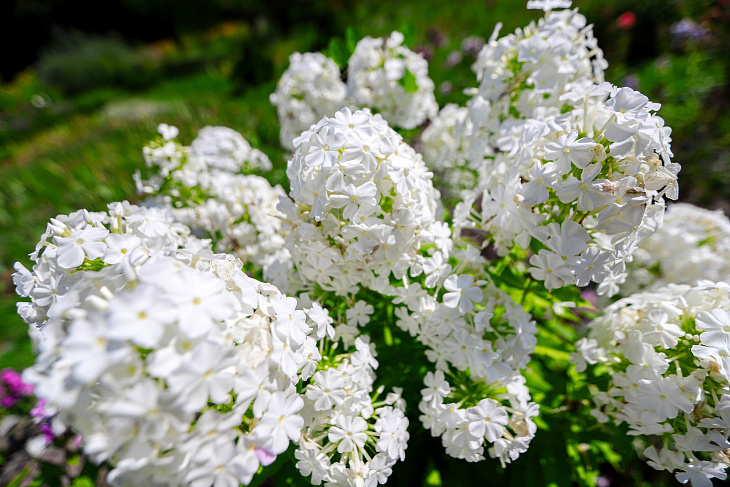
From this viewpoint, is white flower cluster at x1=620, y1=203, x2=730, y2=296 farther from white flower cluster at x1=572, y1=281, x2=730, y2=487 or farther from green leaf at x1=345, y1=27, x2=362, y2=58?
green leaf at x1=345, y1=27, x2=362, y2=58

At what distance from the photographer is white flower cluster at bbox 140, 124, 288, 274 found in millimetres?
2447

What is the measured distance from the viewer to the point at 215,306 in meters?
1.04

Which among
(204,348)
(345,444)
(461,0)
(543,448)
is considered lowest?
(543,448)

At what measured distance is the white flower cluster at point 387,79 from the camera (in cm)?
297

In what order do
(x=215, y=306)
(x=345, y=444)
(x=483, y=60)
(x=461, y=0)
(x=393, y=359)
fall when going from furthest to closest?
(x=461, y=0)
(x=483, y=60)
(x=393, y=359)
(x=345, y=444)
(x=215, y=306)

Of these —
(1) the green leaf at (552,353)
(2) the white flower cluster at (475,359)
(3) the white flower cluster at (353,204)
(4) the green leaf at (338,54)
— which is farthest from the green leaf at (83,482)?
(4) the green leaf at (338,54)

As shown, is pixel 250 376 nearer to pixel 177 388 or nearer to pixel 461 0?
pixel 177 388

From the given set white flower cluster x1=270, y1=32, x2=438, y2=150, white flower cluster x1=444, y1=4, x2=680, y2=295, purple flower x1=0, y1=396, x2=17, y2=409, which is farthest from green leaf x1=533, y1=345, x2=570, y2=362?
purple flower x1=0, y1=396, x2=17, y2=409

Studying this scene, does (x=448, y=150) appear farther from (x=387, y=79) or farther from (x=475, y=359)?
(x=475, y=359)

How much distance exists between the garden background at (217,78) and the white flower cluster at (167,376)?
1.81 metres

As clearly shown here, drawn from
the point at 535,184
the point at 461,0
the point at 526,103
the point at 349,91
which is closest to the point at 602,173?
the point at 535,184

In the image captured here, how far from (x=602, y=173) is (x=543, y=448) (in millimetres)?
1680

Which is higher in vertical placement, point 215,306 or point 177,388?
point 215,306

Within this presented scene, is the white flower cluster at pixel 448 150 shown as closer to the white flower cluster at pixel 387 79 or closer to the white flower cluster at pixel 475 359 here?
the white flower cluster at pixel 387 79
